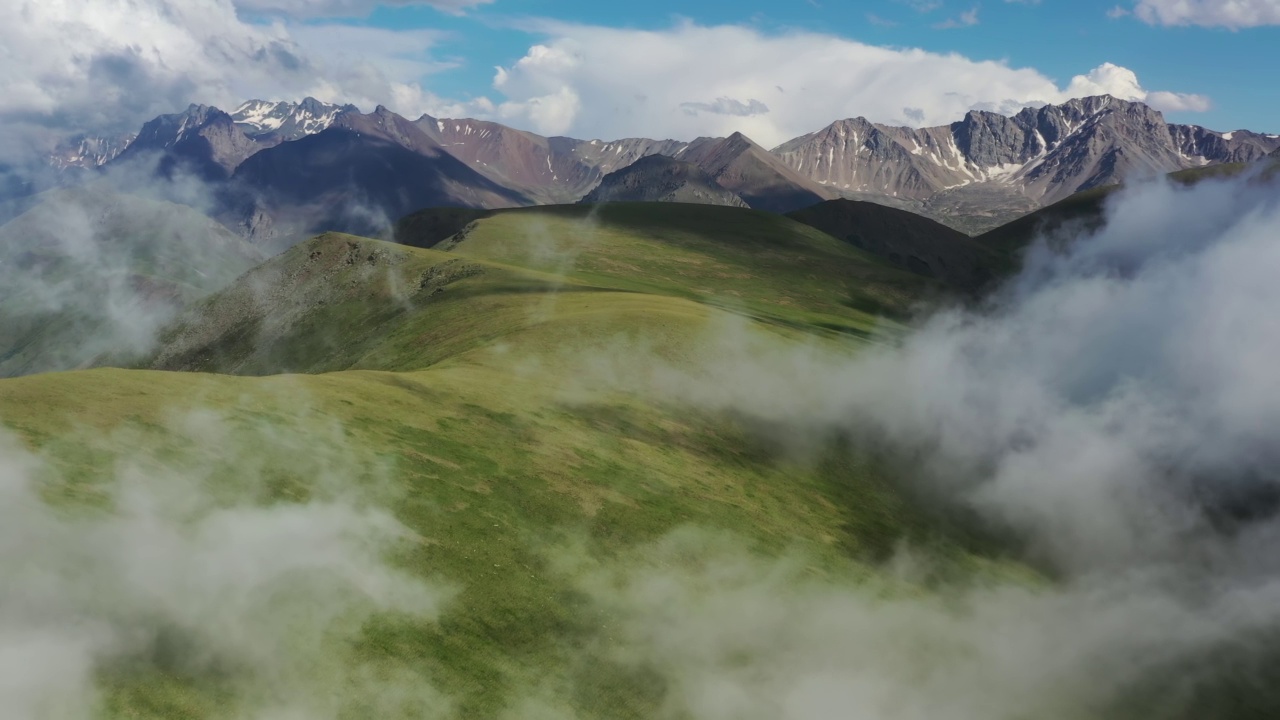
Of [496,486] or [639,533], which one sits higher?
[496,486]

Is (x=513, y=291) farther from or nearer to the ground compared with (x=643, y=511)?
farther from the ground

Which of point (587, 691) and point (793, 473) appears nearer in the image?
point (587, 691)

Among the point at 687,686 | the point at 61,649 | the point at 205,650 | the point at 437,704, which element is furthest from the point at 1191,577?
the point at 61,649

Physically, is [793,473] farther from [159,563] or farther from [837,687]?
[159,563]

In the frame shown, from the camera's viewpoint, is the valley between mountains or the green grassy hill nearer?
the valley between mountains

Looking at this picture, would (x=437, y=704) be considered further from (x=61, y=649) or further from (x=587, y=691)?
(x=61, y=649)

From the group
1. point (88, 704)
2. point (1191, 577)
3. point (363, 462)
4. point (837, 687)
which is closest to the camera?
point (88, 704)

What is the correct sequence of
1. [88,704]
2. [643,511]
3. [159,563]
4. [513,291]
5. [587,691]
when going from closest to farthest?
[88,704], [159,563], [587,691], [643,511], [513,291]

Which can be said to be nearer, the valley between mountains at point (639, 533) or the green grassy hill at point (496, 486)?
the valley between mountains at point (639, 533)
